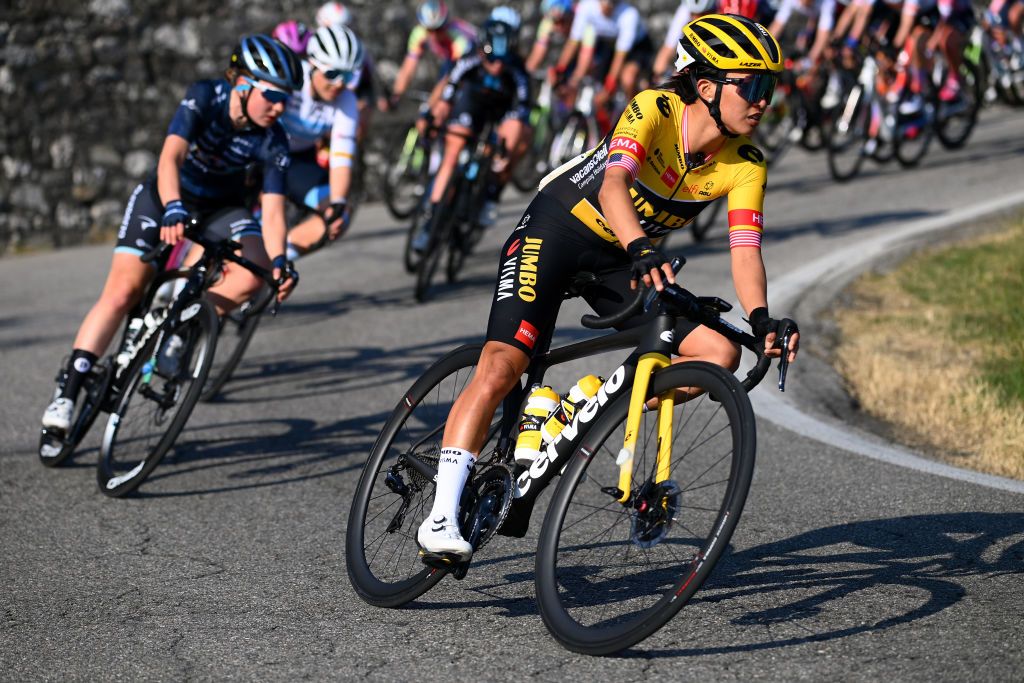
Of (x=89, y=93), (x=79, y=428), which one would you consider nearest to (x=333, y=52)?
(x=79, y=428)

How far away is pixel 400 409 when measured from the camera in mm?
4895

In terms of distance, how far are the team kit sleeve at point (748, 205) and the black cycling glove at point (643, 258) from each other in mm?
557

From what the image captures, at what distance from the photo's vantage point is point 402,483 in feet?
16.1

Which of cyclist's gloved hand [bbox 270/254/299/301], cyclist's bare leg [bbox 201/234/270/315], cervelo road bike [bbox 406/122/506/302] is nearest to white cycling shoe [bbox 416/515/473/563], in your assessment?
cyclist's gloved hand [bbox 270/254/299/301]

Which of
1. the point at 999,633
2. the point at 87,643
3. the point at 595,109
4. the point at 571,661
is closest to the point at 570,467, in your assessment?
the point at 571,661

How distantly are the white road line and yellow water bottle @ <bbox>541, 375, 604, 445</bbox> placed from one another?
233 cm

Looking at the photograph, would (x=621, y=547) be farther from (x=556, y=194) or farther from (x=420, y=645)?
(x=556, y=194)

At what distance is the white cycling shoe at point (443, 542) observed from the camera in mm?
4293

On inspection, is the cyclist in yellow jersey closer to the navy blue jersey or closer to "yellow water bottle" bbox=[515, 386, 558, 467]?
"yellow water bottle" bbox=[515, 386, 558, 467]

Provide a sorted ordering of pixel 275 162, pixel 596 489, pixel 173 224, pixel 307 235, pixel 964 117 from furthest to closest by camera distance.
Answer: pixel 964 117 < pixel 307 235 < pixel 275 162 < pixel 173 224 < pixel 596 489

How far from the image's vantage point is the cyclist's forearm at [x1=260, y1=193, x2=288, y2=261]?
22.3ft

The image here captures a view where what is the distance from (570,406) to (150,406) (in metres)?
2.80

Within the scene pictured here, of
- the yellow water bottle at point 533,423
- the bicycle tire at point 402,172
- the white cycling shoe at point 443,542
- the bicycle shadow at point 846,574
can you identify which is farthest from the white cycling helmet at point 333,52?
the bicycle tire at point 402,172

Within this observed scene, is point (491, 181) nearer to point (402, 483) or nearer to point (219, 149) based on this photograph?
point (219, 149)
